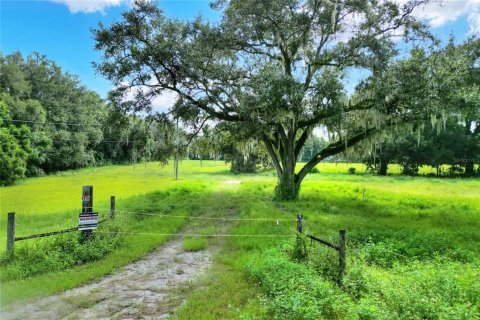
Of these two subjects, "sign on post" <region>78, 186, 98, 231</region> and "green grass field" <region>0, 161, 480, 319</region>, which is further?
"sign on post" <region>78, 186, 98, 231</region>

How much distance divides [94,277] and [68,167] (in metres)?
32.4

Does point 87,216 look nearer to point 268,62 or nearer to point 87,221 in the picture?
point 87,221

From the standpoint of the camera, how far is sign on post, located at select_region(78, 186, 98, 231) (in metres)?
8.88

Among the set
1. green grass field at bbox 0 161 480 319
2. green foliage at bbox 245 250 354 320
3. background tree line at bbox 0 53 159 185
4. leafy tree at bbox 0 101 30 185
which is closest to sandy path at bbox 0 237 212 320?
green grass field at bbox 0 161 480 319

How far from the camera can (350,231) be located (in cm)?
1067

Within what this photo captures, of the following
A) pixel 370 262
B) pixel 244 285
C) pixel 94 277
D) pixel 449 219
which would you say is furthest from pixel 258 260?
pixel 449 219

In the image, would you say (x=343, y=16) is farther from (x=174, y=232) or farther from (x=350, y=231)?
(x=174, y=232)

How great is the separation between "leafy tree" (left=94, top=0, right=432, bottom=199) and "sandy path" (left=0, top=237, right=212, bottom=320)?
833 cm

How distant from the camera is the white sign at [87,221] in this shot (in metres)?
8.87

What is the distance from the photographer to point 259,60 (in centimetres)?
1708

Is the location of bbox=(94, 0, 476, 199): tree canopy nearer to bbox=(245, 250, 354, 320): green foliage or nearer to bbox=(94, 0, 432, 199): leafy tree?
bbox=(94, 0, 432, 199): leafy tree

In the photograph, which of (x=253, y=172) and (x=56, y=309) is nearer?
(x=56, y=309)

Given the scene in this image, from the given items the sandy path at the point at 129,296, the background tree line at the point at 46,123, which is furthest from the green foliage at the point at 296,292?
the background tree line at the point at 46,123

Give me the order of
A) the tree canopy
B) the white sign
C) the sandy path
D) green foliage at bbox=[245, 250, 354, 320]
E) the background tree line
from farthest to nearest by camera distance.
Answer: the background tree line, the tree canopy, the white sign, the sandy path, green foliage at bbox=[245, 250, 354, 320]
